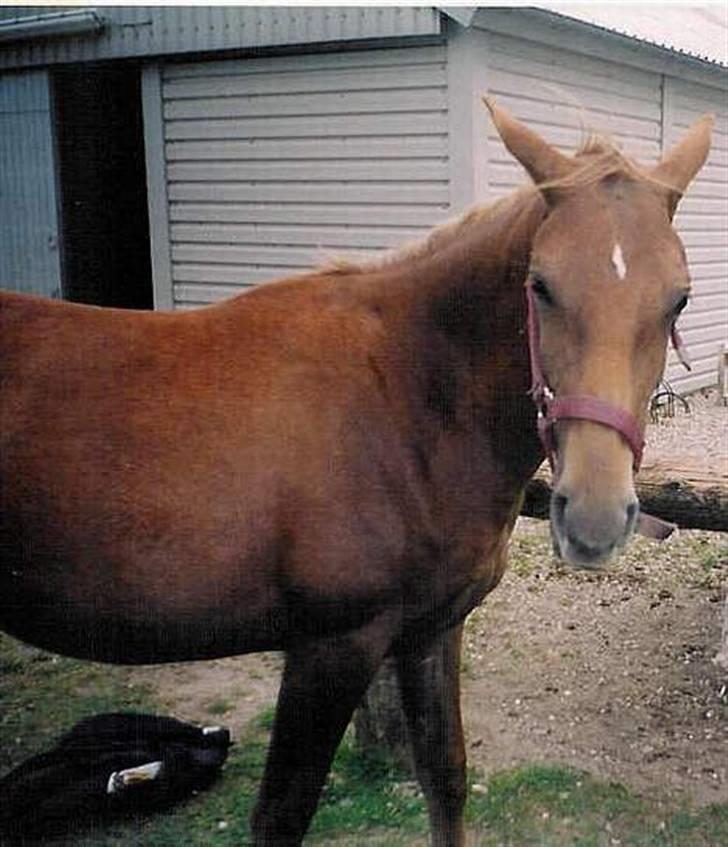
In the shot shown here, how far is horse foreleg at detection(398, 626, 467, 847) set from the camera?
261cm

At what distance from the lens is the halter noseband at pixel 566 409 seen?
1.75 meters

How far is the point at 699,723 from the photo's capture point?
3557 mm

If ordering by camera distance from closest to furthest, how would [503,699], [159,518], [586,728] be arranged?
1. [159,518]
2. [586,728]
3. [503,699]

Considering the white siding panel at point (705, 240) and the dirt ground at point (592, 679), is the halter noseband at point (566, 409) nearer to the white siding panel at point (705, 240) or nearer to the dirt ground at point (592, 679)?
the dirt ground at point (592, 679)

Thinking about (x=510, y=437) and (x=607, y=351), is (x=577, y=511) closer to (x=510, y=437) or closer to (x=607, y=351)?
(x=607, y=351)

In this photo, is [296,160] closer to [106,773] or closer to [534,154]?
[106,773]

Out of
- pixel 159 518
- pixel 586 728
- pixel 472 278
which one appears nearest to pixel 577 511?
pixel 472 278

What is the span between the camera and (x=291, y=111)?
23.3 ft

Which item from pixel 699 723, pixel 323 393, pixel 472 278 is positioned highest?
pixel 472 278

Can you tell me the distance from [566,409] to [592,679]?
241cm

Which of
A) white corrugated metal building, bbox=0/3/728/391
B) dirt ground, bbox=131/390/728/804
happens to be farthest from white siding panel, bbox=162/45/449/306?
dirt ground, bbox=131/390/728/804

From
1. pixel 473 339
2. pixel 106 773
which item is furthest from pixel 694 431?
pixel 473 339

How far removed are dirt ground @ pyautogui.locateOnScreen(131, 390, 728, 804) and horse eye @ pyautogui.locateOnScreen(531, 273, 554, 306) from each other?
6.28 ft

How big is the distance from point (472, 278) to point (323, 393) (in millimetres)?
398
